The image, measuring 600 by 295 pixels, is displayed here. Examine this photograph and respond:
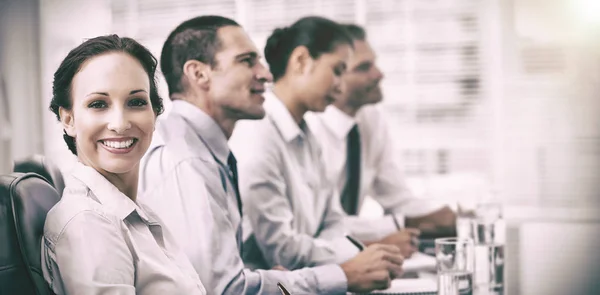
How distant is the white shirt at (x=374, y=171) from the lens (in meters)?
2.41

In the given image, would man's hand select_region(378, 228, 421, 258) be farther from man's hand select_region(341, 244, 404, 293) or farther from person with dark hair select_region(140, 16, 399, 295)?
person with dark hair select_region(140, 16, 399, 295)

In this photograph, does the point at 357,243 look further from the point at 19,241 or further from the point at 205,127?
the point at 19,241

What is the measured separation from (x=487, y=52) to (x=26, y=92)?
1753 mm

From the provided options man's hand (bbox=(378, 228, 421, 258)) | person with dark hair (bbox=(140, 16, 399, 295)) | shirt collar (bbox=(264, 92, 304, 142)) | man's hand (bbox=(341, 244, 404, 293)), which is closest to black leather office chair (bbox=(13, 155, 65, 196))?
person with dark hair (bbox=(140, 16, 399, 295))

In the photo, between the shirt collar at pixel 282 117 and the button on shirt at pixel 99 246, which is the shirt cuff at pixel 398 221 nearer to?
Result: the shirt collar at pixel 282 117

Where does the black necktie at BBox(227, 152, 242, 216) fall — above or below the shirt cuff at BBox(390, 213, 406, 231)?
above

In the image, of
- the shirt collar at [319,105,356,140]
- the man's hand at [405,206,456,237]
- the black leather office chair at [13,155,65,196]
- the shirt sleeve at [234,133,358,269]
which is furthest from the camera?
the man's hand at [405,206,456,237]

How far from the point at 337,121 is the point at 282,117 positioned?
344mm

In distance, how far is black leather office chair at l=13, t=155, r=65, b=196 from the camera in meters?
1.36

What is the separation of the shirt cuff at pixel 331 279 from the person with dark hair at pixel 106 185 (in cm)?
53

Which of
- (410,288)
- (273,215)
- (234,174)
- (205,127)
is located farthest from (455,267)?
(205,127)

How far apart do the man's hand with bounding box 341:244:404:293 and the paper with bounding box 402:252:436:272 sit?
9 centimetres

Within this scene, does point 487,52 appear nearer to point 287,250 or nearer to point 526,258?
point 526,258

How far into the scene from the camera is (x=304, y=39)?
7.29 ft
